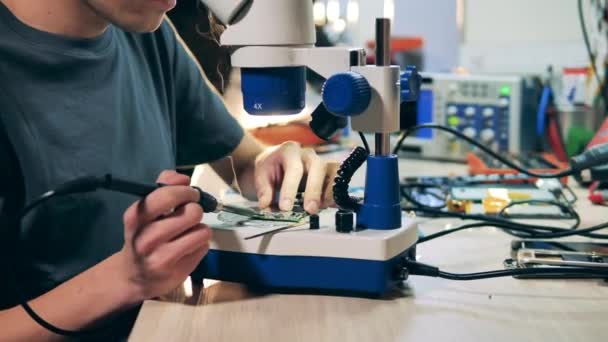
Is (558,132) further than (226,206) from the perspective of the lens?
Yes

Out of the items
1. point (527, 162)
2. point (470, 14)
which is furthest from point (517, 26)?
point (527, 162)

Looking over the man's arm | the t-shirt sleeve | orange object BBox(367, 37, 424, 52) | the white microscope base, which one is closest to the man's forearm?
the man's arm

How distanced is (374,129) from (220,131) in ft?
1.88

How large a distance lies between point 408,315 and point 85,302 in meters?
0.36

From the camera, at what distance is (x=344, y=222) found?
2.56ft

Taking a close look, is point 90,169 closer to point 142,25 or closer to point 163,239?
point 142,25

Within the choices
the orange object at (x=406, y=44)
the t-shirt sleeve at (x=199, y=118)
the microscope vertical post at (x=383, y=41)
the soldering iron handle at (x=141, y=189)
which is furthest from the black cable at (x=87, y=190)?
the orange object at (x=406, y=44)

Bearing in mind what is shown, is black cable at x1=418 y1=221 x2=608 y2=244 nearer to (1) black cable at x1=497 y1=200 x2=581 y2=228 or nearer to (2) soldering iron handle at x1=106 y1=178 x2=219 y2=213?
(1) black cable at x1=497 y1=200 x2=581 y2=228

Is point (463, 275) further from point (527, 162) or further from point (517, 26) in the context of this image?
point (517, 26)

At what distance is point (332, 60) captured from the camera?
0.80 metres

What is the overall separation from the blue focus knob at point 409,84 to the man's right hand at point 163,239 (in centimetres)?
27

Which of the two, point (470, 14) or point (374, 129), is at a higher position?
point (470, 14)

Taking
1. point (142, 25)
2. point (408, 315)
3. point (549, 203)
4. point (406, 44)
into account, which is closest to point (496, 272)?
point (408, 315)

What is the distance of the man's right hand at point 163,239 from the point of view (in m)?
0.72
